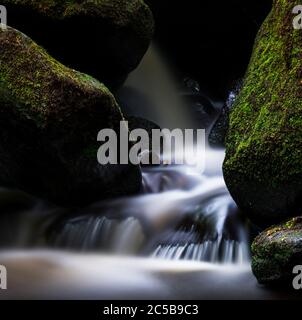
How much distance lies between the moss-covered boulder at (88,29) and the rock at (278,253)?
3.39 m

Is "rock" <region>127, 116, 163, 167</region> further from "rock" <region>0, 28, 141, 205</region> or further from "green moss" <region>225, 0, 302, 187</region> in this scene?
"green moss" <region>225, 0, 302, 187</region>

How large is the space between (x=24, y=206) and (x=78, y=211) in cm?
53

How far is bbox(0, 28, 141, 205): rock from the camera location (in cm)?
428

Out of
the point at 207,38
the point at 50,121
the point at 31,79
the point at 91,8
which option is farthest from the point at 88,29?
the point at 207,38

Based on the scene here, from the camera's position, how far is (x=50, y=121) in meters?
4.25

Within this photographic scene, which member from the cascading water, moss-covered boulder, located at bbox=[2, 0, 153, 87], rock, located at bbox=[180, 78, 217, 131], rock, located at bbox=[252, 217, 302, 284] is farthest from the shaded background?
rock, located at bbox=[252, 217, 302, 284]

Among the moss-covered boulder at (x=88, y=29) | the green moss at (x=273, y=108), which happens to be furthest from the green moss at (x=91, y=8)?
the green moss at (x=273, y=108)

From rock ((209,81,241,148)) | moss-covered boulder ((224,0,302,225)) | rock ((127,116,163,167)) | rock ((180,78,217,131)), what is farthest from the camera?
rock ((180,78,217,131))

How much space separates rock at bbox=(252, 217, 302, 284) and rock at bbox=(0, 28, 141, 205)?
6.00ft

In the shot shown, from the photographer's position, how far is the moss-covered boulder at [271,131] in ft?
11.8

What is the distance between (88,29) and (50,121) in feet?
6.47

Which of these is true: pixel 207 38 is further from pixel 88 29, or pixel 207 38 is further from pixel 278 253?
pixel 278 253
